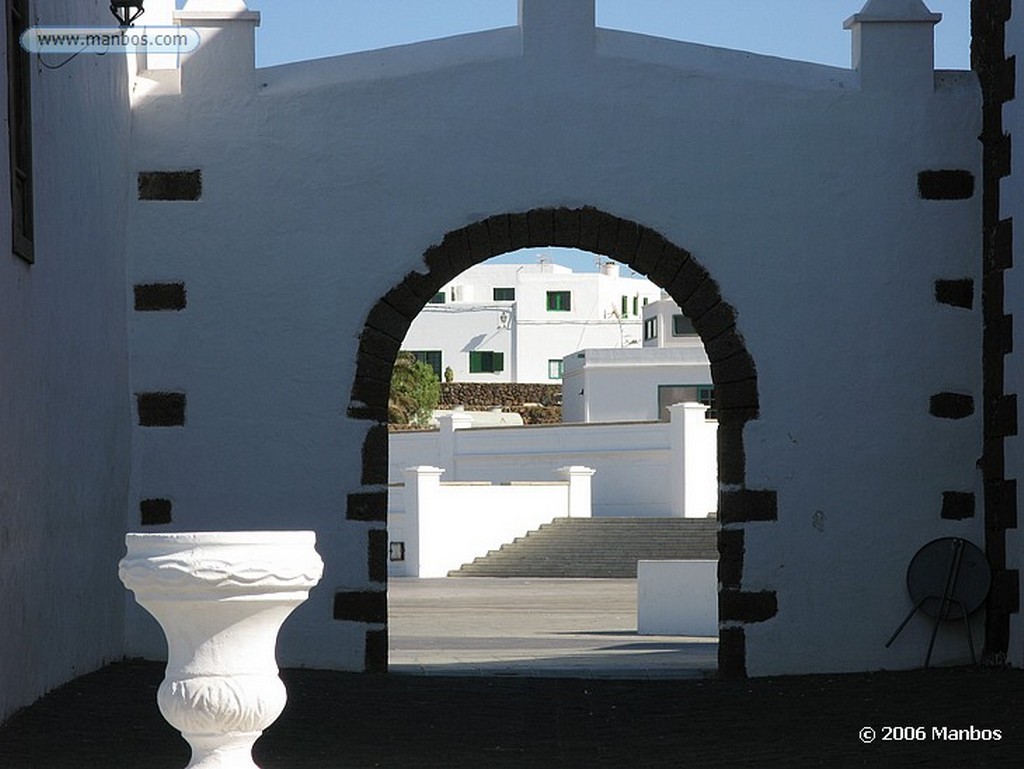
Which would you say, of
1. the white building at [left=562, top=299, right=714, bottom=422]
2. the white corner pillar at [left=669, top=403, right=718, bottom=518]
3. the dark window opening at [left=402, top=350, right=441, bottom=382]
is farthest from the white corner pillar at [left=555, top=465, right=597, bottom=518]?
the dark window opening at [left=402, top=350, right=441, bottom=382]

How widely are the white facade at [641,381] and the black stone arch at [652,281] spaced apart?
3217 centimetres

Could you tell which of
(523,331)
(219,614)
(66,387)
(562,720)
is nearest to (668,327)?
(523,331)

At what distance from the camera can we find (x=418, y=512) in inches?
1109

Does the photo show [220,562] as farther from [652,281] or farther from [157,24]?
[157,24]

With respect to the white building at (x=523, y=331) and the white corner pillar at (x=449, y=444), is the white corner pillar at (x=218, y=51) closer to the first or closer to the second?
the white corner pillar at (x=449, y=444)

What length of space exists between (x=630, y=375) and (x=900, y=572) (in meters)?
33.1

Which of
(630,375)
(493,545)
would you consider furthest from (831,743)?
(630,375)

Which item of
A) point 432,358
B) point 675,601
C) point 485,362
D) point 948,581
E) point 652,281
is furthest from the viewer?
point 485,362

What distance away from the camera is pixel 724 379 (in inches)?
392

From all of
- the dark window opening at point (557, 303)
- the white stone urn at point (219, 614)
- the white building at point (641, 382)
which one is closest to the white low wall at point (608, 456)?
the white building at point (641, 382)

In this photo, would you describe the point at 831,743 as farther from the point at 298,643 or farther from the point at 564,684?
the point at 298,643

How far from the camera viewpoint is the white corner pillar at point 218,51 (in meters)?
10.1

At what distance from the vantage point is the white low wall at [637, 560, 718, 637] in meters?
15.6

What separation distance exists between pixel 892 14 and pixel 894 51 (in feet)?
0.71
